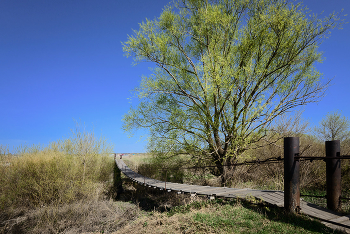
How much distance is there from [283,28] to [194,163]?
6.79 metres

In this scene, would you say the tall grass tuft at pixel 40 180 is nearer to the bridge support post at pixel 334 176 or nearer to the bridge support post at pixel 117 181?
the bridge support post at pixel 117 181

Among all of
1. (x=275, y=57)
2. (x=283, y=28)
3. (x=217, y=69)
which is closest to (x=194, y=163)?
(x=217, y=69)

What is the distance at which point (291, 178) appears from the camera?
4395mm

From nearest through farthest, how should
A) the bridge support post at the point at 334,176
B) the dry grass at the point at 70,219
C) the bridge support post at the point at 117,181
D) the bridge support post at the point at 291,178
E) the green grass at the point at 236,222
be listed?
1. the green grass at the point at 236,222
2. the bridge support post at the point at 291,178
3. the bridge support post at the point at 334,176
4. the dry grass at the point at 70,219
5. the bridge support post at the point at 117,181

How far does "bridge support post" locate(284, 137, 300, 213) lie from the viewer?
14.3 feet

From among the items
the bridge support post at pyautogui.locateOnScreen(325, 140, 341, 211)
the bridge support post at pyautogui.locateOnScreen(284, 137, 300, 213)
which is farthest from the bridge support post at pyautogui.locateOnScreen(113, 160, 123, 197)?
the bridge support post at pyautogui.locateOnScreen(325, 140, 341, 211)

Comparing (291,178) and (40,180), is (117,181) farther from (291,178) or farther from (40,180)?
(291,178)

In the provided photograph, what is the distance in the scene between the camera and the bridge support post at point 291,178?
4.34 metres

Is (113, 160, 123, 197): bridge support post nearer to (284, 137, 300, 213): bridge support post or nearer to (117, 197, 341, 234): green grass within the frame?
(117, 197, 341, 234): green grass

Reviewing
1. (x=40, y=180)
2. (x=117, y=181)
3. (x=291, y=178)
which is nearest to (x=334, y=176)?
(x=291, y=178)

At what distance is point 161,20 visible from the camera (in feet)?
34.6

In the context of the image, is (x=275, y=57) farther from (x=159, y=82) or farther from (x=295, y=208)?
(x=295, y=208)

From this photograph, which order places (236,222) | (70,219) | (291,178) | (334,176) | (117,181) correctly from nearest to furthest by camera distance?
1. (236,222)
2. (291,178)
3. (334,176)
4. (70,219)
5. (117,181)

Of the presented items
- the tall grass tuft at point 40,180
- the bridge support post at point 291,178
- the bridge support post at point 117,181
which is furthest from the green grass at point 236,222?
the bridge support post at point 117,181
